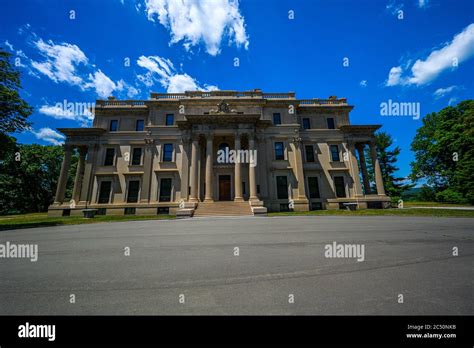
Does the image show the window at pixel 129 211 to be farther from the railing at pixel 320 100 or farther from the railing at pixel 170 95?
the railing at pixel 320 100

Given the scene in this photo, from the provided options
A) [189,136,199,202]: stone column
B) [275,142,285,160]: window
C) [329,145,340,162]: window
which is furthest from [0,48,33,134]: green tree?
[329,145,340,162]: window

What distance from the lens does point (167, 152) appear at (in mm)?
22906

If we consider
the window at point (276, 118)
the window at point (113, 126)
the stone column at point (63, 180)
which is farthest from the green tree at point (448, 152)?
the stone column at point (63, 180)

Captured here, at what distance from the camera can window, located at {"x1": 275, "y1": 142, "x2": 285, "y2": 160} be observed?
2323 cm

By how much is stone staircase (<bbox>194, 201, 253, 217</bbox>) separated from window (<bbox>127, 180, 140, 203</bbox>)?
9.33 meters

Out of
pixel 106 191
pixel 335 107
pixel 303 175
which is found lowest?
pixel 106 191

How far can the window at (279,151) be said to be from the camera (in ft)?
76.2

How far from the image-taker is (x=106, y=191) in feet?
72.3

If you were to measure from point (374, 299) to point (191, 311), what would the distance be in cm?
222

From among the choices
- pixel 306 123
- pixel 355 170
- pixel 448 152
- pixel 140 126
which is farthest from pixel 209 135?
pixel 448 152

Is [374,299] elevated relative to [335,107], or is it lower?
lower

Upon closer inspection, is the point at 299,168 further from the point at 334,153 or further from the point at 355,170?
the point at 355,170

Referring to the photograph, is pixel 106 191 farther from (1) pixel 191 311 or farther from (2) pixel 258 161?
(1) pixel 191 311
